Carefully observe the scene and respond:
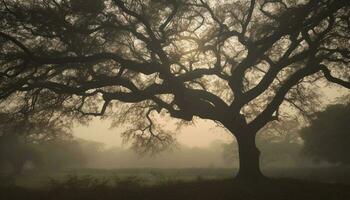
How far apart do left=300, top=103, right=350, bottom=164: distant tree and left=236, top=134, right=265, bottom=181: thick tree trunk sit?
22.6 metres

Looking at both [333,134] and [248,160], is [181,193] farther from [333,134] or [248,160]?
[333,134]

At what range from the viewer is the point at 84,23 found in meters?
16.6

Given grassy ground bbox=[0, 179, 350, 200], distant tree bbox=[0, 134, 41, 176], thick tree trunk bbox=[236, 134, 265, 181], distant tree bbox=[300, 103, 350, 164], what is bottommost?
grassy ground bbox=[0, 179, 350, 200]

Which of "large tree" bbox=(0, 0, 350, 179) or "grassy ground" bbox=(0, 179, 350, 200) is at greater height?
"large tree" bbox=(0, 0, 350, 179)

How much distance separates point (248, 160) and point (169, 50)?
7.82 m

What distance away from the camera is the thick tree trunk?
768 inches

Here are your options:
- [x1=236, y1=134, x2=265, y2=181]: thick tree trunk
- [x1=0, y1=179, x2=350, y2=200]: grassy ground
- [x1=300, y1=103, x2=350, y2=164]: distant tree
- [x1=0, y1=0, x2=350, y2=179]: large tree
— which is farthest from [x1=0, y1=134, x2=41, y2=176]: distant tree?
[x1=300, y1=103, x2=350, y2=164]: distant tree

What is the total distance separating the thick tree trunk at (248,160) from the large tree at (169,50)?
6 cm

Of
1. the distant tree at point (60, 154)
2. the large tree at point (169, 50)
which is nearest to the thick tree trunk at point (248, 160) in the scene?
the large tree at point (169, 50)

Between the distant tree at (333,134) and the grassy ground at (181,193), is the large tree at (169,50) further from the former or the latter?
the distant tree at (333,134)

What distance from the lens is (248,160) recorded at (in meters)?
19.9

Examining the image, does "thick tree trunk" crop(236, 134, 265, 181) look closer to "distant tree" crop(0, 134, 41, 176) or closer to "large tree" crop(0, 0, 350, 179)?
"large tree" crop(0, 0, 350, 179)

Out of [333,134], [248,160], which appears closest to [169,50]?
[248,160]

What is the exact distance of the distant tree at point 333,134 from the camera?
136ft
